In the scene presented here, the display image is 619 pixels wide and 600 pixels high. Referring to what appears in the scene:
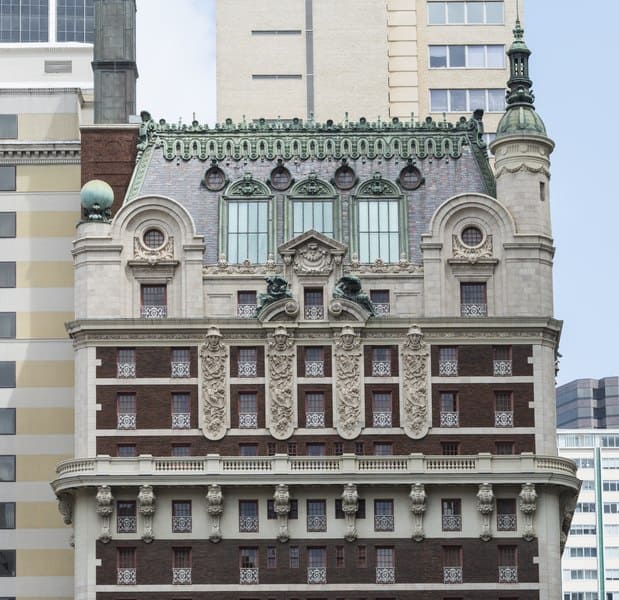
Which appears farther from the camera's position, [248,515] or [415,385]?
[415,385]

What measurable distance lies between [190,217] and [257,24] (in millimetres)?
38793

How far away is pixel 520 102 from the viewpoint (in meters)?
144

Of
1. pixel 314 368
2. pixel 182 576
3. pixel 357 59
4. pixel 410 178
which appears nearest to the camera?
pixel 182 576

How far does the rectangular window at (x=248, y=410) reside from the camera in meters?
137

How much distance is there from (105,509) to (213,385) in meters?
9.59

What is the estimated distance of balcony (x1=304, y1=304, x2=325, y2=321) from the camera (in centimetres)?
13888

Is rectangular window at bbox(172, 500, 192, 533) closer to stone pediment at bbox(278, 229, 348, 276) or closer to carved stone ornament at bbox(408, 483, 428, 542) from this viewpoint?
carved stone ornament at bbox(408, 483, 428, 542)

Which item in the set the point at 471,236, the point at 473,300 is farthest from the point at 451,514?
the point at 471,236

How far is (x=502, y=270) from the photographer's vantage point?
5512 inches

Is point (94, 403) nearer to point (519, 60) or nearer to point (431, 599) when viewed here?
point (431, 599)

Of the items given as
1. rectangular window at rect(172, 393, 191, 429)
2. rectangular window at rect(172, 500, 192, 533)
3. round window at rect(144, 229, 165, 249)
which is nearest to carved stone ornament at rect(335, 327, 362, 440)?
rectangular window at rect(172, 393, 191, 429)

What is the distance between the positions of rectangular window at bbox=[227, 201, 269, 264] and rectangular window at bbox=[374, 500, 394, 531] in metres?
16.5

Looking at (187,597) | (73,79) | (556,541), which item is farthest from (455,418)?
(73,79)

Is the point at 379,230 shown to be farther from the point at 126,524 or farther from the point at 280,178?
the point at 126,524
